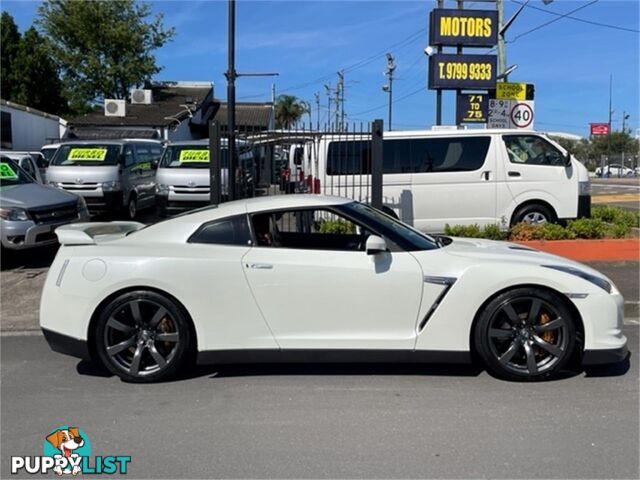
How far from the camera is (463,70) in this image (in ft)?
55.5

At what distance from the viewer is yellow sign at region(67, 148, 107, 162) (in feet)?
48.7

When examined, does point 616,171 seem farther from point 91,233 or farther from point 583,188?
point 91,233

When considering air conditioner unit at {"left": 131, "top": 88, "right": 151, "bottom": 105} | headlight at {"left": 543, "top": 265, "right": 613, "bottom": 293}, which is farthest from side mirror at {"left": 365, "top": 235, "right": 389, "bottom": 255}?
air conditioner unit at {"left": 131, "top": 88, "right": 151, "bottom": 105}

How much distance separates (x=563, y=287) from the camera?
4.55 metres

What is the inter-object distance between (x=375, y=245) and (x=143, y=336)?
6.15 ft

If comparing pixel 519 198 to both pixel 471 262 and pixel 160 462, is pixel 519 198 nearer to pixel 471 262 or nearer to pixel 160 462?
pixel 471 262

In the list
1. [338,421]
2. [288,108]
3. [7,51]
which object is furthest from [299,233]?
[288,108]

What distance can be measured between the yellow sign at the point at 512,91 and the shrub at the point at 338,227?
10.6 m

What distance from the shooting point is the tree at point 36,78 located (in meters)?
42.1

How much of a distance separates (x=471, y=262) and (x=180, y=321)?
7.24ft

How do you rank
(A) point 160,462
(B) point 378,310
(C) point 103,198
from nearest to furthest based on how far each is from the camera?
(A) point 160,462
(B) point 378,310
(C) point 103,198

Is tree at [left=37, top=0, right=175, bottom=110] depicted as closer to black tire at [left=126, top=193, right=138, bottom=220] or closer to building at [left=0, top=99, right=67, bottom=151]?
building at [left=0, top=99, right=67, bottom=151]

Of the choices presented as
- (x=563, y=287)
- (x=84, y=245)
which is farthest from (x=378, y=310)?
(x=84, y=245)

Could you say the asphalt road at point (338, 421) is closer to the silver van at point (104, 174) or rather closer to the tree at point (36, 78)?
the silver van at point (104, 174)
